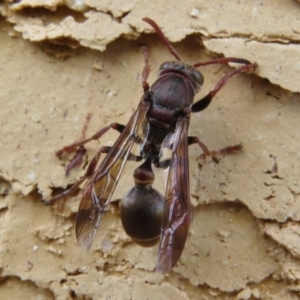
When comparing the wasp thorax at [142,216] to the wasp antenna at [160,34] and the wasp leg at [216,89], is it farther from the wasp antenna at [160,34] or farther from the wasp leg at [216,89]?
the wasp antenna at [160,34]

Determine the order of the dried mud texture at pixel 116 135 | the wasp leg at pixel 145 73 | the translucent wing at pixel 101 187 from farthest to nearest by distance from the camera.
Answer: the wasp leg at pixel 145 73 < the dried mud texture at pixel 116 135 < the translucent wing at pixel 101 187

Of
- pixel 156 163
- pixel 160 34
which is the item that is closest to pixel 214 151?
pixel 156 163

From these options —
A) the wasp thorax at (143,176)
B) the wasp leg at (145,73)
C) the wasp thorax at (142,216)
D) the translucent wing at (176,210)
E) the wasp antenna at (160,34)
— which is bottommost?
the wasp thorax at (142,216)

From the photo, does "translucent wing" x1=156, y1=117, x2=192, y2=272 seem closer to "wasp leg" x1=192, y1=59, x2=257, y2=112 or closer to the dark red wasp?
the dark red wasp

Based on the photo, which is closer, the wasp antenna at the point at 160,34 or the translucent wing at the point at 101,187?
the translucent wing at the point at 101,187

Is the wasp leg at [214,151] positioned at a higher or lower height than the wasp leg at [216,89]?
lower

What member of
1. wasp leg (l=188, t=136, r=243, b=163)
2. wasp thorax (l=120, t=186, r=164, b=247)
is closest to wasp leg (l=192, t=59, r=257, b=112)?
wasp leg (l=188, t=136, r=243, b=163)

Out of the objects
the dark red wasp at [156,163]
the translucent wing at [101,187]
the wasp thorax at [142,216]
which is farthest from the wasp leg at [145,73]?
the wasp thorax at [142,216]
